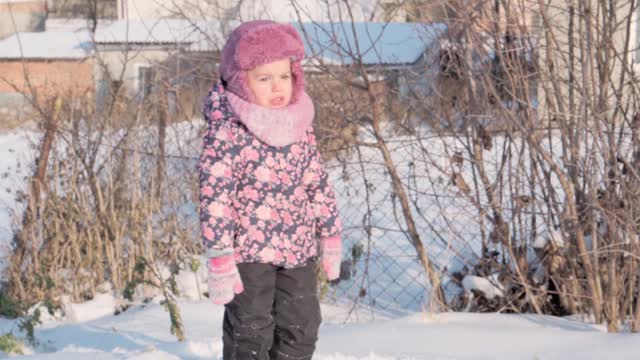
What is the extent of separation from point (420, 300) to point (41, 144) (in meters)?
2.87

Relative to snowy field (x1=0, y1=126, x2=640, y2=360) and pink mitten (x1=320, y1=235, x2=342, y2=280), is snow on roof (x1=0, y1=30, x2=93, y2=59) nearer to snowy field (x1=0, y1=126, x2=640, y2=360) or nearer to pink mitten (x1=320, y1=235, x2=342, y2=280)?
snowy field (x1=0, y1=126, x2=640, y2=360)

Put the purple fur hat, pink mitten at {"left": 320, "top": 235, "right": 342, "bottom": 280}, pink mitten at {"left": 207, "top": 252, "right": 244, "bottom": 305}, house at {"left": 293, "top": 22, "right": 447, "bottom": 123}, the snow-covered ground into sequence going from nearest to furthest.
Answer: pink mitten at {"left": 207, "top": 252, "right": 244, "bottom": 305} < the purple fur hat < pink mitten at {"left": 320, "top": 235, "right": 342, "bottom": 280} < the snow-covered ground < house at {"left": 293, "top": 22, "right": 447, "bottom": 123}

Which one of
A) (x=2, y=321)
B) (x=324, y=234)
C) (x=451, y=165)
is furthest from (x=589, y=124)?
(x=2, y=321)

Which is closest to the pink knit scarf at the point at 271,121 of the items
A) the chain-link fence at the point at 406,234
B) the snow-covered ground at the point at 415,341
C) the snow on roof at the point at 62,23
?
A: the snow-covered ground at the point at 415,341

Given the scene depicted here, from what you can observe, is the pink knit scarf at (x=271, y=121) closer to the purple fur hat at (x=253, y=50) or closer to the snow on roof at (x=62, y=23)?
the purple fur hat at (x=253, y=50)

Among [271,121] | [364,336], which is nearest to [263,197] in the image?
[271,121]

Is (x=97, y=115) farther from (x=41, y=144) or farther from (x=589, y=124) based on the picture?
(x=589, y=124)

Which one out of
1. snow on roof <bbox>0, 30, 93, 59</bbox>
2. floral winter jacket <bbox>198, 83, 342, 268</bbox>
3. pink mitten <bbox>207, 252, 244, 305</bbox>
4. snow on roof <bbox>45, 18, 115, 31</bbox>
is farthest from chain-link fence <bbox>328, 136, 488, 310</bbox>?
snow on roof <bbox>45, 18, 115, 31</bbox>

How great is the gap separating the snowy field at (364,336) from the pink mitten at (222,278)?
1100mm

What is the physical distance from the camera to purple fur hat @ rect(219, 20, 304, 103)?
10.6 feet

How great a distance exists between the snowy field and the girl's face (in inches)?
54.3

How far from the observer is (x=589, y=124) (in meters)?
4.39

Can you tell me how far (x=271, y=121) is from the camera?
10.6 ft

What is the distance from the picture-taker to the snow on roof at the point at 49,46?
23750 millimetres
